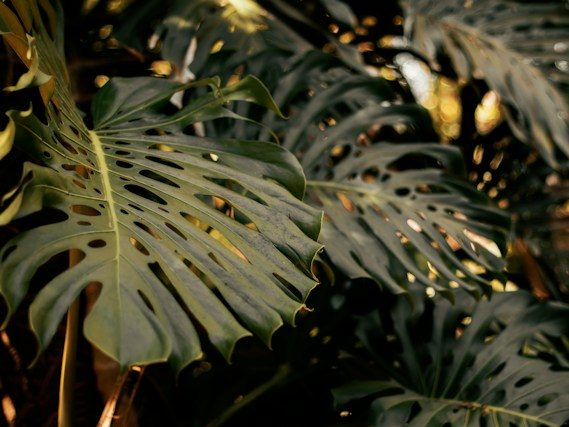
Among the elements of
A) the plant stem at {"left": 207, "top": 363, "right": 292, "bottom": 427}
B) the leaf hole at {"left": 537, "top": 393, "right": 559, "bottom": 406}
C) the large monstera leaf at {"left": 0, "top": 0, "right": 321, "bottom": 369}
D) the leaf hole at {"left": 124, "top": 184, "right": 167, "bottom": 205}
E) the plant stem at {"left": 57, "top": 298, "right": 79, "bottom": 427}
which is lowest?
the plant stem at {"left": 207, "top": 363, "right": 292, "bottom": 427}

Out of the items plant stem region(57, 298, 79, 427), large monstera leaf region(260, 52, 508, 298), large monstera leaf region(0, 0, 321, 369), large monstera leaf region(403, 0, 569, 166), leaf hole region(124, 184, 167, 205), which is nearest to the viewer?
large monstera leaf region(0, 0, 321, 369)

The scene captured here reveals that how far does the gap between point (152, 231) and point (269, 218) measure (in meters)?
0.11

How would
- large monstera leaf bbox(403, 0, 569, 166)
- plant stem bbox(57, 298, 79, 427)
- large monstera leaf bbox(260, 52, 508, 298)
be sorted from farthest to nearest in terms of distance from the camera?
large monstera leaf bbox(403, 0, 569, 166)
large monstera leaf bbox(260, 52, 508, 298)
plant stem bbox(57, 298, 79, 427)

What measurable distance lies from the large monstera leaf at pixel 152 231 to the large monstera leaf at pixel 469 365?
0.33 m

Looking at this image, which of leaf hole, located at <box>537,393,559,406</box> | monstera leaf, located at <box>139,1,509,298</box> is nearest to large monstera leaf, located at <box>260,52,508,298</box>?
monstera leaf, located at <box>139,1,509,298</box>

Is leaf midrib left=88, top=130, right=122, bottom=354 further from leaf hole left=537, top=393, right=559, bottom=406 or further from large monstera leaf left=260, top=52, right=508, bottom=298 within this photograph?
leaf hole left=537, top=393, right=559, bottom=406

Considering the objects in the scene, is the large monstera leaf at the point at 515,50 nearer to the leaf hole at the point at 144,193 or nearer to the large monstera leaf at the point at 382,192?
the large monstera leaf at the point at 382,192

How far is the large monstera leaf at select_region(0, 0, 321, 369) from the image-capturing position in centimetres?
45

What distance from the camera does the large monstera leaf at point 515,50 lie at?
129 cm

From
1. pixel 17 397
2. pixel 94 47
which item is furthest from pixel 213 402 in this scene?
pixel 94 47

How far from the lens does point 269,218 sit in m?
0.62

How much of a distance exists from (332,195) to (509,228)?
10.2 inches

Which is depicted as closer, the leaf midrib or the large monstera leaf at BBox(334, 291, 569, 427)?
the leaf midrib

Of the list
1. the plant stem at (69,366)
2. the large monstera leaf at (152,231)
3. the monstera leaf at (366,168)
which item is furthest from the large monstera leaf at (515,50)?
the plant stem at (69,366)
